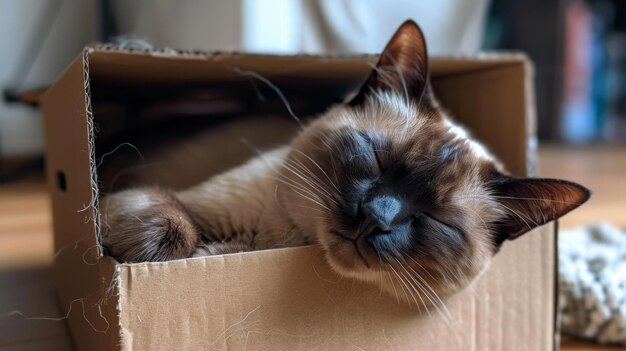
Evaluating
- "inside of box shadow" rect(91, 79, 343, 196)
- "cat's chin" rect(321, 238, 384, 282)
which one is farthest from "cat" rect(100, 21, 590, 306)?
"inside of box shadow" rect(91, 79, 343, 196)

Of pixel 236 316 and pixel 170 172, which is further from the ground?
pixel 170 172

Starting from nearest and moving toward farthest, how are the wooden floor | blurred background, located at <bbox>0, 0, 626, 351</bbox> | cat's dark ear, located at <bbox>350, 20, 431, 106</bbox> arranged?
cat's dark ear, located at <bbox>350, 20, 431, 106</bbox> → the wooden floor → blurred background, located at <bbox>0, 0, 626, 351</bbox>

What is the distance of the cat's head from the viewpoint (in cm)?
96

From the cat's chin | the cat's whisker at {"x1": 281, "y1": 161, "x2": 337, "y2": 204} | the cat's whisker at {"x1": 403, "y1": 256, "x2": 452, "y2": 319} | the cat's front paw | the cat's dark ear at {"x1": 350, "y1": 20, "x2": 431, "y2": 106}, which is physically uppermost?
the cat's dark ear at {"x1": 350, "y1": 20, "x2": 431, "y2": 106}

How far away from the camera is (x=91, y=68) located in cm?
112

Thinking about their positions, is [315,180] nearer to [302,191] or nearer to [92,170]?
[302,191]

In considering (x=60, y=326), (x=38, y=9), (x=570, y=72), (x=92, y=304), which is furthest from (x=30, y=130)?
(x=570, y=72)

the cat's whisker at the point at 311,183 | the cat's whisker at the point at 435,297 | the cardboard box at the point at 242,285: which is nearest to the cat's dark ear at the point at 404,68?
the cardboard box at the point at 242,285

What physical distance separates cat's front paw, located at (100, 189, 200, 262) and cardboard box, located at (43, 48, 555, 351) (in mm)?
42

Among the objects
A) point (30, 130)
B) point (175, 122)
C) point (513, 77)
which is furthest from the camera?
point (30, 130)

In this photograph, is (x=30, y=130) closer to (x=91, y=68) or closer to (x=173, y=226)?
(x=91, y=68)

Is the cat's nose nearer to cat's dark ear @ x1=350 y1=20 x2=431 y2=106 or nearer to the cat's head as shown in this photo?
the cat's head

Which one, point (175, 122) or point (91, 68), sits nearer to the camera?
point (91, 68)

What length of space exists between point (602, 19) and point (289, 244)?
15.1 feet
